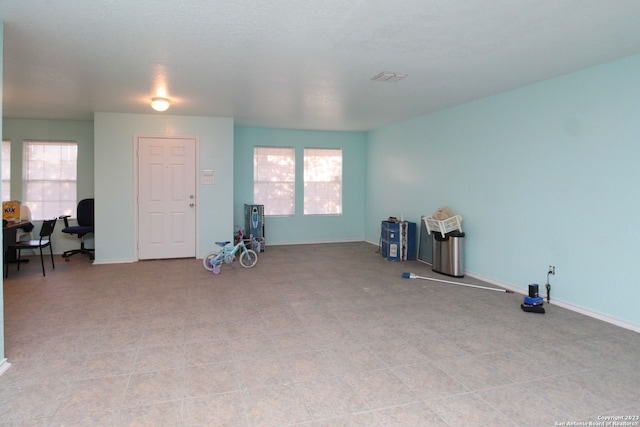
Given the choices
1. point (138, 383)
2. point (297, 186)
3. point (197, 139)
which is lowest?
point (138, 383)

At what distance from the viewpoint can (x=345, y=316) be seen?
3.83 meters

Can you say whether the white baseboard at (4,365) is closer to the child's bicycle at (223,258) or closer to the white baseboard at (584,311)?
the child's bicycle at (223,258)

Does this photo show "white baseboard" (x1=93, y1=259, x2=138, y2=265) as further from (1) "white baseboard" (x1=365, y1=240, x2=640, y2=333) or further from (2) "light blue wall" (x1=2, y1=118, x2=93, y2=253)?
(1) "white baseboard" (x1=365, y1=240, x2=640, y2=333)

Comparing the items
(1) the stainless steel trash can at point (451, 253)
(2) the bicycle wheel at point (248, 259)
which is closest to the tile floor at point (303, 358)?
(1) the stainless steel trash can at point (451, 253)

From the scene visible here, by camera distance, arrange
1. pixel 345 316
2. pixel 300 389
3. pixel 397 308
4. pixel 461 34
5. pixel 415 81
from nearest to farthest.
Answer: pixel 300 389 < pixel 461 34 < pixel 345 316 < pixel 397 308 < pixel 415 81

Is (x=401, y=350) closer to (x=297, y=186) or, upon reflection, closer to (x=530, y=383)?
(x=530, y=383)

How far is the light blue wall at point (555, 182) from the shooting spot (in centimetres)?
356

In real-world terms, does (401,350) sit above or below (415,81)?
below

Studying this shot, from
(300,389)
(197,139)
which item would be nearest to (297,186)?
(197,139)

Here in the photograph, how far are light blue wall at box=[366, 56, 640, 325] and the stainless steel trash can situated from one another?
205 millimetres

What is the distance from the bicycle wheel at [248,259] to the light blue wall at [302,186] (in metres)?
1.62

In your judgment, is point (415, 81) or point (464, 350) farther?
point (415, 81)

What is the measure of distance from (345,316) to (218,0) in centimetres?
288

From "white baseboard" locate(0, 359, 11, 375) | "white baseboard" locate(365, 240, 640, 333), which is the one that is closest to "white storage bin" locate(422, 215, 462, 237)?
"white baseboard" locate(365, 240, 640, 333)
